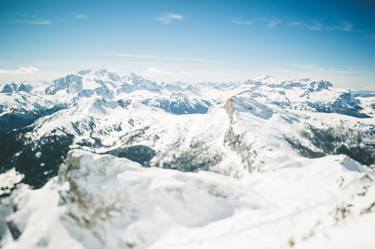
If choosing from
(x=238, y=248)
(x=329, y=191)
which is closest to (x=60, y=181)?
(x=238, y=248)

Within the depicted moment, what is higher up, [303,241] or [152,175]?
[303,241]

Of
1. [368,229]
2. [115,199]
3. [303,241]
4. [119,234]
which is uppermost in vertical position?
[368,229]

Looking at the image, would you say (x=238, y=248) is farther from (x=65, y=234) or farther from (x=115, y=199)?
(x=65, y=234)

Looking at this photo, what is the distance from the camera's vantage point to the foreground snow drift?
11894 cm

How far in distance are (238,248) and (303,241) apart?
151ft

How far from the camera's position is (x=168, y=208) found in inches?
5645

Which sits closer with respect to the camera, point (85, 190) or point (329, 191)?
point (85, 190)

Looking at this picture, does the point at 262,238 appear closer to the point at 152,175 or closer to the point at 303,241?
the point at 303,241

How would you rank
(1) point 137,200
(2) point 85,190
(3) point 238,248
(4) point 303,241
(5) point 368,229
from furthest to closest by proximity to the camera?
(2) point 85,190
(1) point 137,200
(3) point 238,248
(4) point 303,241
(5) point 368,229

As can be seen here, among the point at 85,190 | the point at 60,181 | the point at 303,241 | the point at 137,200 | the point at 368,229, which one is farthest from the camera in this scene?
the point at 60,181

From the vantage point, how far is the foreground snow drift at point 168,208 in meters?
119

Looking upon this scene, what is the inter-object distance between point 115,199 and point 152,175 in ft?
73.5

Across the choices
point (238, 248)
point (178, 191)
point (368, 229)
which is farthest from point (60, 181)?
point (368, 229)

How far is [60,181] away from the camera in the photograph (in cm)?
19462
